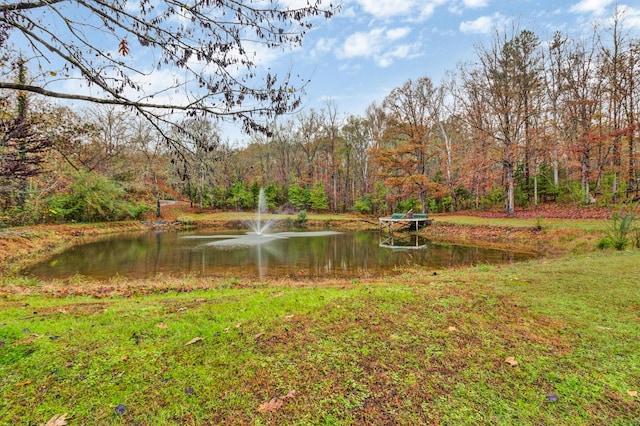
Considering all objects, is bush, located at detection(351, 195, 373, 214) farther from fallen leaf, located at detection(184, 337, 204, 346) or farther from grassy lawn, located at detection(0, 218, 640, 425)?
fallen leaf, located at detection(184, 337, 204, 346)

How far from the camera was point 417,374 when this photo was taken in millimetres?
2287

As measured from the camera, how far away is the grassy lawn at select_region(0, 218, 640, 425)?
1.90m

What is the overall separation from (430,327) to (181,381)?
235 centimetres

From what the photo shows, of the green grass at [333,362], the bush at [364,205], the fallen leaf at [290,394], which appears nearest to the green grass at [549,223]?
the green grass at [333,362]

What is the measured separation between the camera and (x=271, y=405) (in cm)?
196

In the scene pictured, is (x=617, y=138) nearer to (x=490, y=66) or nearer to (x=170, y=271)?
(x=490, y=66)

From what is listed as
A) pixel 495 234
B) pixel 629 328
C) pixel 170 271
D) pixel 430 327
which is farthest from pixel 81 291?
pixel 495 234

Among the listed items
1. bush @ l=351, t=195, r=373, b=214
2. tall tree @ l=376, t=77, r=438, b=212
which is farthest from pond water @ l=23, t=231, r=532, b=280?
bush @ l=351, t=195, r=373, b=214

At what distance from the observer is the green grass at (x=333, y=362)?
1905 mm

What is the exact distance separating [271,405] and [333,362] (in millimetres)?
666

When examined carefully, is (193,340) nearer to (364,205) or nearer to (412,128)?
(412,128)

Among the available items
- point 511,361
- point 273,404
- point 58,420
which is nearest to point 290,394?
point 273,404

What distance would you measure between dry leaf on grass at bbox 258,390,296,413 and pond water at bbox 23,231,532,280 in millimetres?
6528

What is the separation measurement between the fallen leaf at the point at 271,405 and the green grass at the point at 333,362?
0.09 feet
